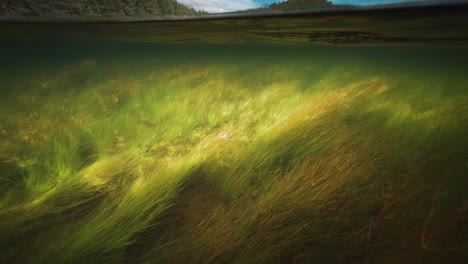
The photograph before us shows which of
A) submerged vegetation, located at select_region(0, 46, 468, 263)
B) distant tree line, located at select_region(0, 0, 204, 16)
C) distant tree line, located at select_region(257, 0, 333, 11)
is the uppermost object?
distant tree line, located at select_region(0, 0, 204, 16)

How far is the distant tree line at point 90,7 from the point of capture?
21.9ft

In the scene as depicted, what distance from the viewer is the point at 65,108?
6.62 meters

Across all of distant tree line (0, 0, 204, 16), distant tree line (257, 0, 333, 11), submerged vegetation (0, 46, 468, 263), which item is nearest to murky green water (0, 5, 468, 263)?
submerged vegetation (0, 46, 468, 263)

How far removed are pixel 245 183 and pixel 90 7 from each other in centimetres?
720

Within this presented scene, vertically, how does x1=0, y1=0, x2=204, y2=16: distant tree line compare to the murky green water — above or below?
above

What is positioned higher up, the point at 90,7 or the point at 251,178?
the point at 90,7

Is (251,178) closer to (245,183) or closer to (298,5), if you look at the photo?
(245,183)

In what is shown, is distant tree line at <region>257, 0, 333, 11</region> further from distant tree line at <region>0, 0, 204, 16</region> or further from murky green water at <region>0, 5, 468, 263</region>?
distant tree line at <region>0, 0, 204, 16</region>

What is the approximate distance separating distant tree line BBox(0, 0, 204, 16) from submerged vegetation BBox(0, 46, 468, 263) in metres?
3.12

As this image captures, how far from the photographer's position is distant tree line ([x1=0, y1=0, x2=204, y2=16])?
6.66 meters

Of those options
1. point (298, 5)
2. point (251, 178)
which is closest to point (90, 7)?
point (298, 5)

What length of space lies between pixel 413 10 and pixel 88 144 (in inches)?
295

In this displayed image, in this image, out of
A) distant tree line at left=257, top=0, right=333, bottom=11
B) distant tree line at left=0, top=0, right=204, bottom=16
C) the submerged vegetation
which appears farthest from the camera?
distant tree line at left=0, top=0, right=204, bottom=16

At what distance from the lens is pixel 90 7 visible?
687cm
